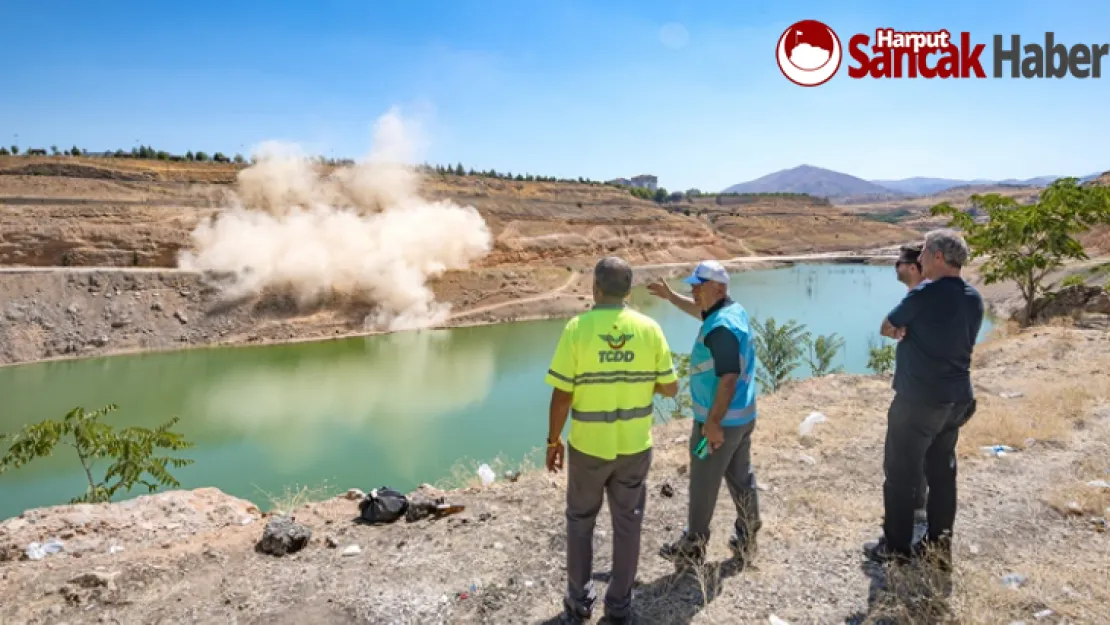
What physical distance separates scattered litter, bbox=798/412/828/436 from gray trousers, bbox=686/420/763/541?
3025 millimetres

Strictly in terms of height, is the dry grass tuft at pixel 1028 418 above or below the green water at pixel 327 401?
above

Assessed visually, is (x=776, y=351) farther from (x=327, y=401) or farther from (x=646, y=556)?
(x=327, y=401)

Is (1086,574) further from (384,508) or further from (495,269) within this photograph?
(495,269)

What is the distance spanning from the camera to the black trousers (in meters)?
3.27

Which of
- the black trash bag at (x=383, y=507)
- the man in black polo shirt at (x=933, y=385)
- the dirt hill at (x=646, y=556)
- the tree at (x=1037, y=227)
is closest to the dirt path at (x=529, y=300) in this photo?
the tree at (x=1037, y=227)

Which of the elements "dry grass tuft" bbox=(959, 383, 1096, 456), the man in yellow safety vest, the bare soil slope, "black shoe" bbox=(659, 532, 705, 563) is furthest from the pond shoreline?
the bare soil slope

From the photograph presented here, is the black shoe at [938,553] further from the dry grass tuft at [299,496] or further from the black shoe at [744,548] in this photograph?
the dry grass tuft at [299,496]

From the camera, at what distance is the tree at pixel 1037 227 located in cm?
1302

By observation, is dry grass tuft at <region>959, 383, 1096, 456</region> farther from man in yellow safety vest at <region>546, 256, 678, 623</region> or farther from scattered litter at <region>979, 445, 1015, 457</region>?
man in yellow safety vest at <region>546, 256, 678, 623</region>

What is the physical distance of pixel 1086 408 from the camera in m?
6.55

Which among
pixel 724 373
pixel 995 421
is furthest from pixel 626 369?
pixel 995 421

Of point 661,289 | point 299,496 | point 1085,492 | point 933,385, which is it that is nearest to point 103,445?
point 299,496

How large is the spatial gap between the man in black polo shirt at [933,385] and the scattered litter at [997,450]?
259 centimetres

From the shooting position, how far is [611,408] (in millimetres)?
2904
